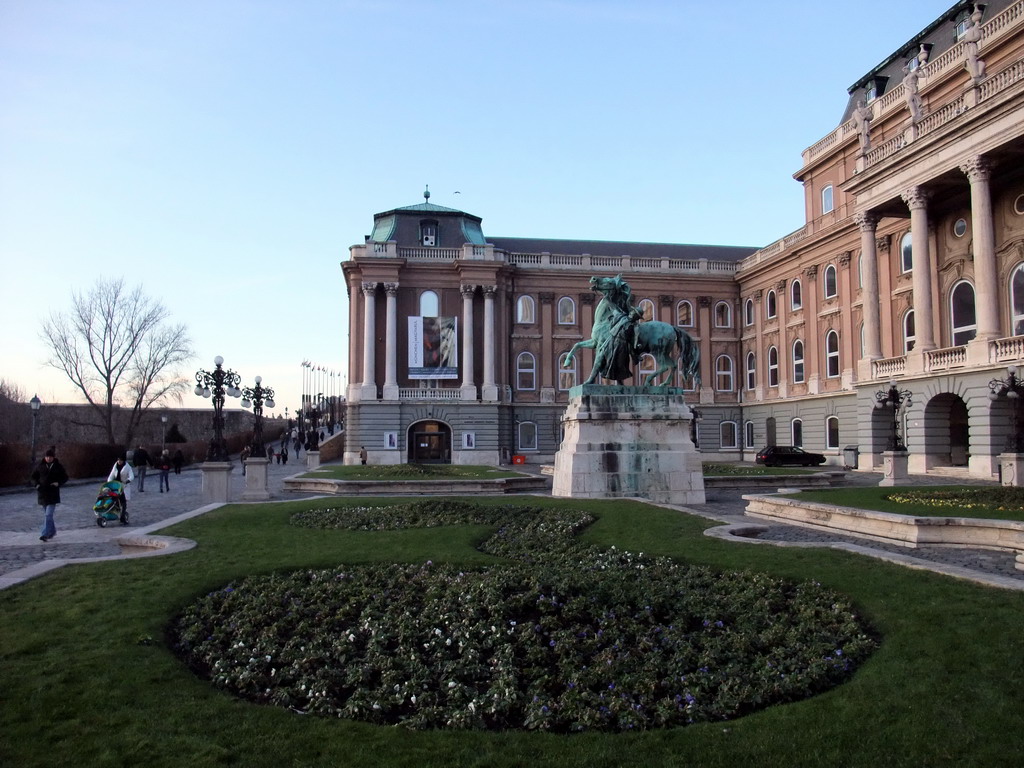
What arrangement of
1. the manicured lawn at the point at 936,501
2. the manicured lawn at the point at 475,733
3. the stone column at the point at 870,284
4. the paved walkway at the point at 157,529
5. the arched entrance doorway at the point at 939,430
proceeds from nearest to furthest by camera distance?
the manicured lawn at the point at 475,733, the paved walkway at the point at 157,529, the manicured lawn at the point at 936,501, the arched entrance doorway at the point at 939,430, the stone column at the point at 870,284

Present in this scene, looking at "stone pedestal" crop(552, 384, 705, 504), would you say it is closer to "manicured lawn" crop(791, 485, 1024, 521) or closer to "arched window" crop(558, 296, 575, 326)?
"manicured lawn" crop(791, 485, 1024, 521)

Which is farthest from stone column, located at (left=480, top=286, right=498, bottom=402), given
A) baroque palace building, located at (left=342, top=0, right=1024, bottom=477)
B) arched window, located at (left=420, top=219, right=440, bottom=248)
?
arched window, located at (left=420, top=219, right=440, bottom=248)

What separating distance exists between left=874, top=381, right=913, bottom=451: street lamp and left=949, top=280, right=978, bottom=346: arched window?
393 centimetres

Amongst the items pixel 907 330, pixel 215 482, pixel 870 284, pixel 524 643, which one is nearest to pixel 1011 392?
pixel 870 284

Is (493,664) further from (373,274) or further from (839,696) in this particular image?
(373,274)

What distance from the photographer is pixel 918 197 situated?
36406 mm

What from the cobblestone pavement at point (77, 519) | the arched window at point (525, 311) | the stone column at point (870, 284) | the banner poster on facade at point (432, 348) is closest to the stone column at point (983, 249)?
the stone column at point (870, 284)

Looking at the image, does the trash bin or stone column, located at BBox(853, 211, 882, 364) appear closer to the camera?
stone column, located at BBox(853, 211, 882, 364)

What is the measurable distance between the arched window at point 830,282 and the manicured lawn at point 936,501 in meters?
34.1

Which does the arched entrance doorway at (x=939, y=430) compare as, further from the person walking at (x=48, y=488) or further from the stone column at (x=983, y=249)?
the person walking at (x=48, y=488)

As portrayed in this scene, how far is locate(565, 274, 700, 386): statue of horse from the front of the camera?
20.2 metres

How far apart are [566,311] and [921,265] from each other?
28.8m

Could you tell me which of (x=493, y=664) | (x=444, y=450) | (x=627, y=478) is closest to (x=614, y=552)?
(x=493, y=664)

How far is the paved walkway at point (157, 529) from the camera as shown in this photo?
32.3 ft
